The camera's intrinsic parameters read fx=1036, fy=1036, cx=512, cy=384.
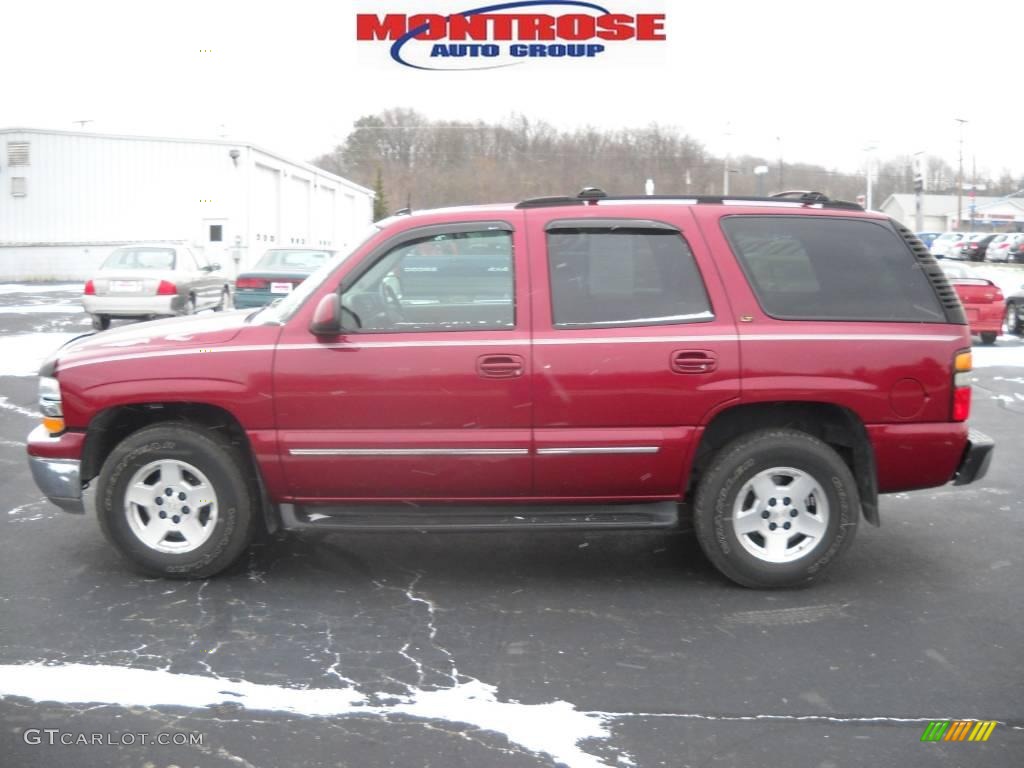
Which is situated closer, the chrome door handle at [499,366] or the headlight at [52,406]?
the chrome door handle at [499,366]

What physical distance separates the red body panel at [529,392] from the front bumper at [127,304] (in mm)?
12768

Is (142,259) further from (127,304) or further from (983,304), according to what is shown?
(983,304)

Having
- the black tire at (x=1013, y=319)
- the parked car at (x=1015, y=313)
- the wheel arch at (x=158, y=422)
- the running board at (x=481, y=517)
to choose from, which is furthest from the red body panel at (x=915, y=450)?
the black tire at (x=1013, y=319)

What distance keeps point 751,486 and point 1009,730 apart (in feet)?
5.49

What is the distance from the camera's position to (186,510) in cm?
511

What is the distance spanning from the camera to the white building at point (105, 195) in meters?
37.2

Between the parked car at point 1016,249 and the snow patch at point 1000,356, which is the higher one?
the parked car at point 1016,249

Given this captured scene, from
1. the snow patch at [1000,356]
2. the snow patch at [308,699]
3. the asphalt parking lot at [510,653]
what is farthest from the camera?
the snow patch at [1000,356]

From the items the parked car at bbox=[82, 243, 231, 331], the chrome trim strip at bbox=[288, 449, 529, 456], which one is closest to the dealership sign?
the parked car at bbox=[82, 243, 231, 331]

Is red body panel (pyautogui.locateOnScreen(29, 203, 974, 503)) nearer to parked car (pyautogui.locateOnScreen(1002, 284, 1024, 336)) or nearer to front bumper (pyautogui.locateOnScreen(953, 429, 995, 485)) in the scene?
front bumper (pyautogui.locateOnScreen(953, 429, 995, 485))

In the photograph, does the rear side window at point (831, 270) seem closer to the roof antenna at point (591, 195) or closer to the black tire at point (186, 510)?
the roof antenna at point (591, 195)

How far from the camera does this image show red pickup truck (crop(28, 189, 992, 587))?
4.88 meters

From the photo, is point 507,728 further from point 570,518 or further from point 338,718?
point 570,518

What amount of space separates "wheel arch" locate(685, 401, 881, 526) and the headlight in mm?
3122
